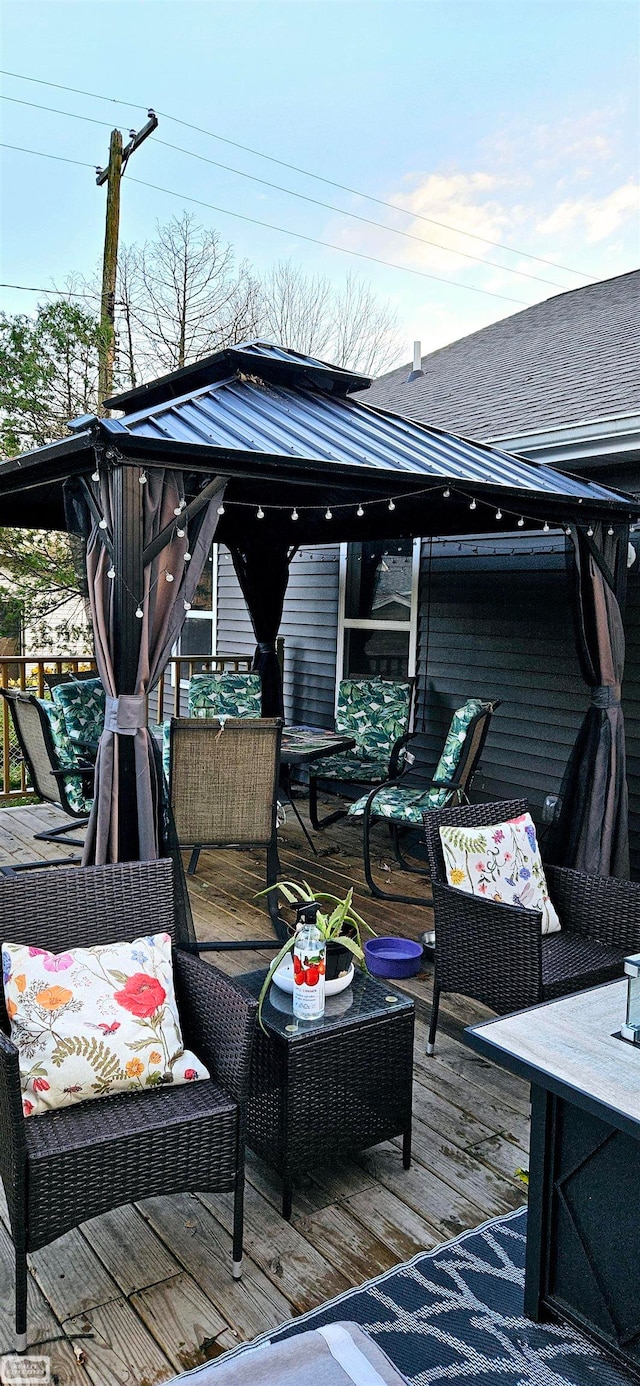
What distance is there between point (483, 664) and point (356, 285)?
15186 mm

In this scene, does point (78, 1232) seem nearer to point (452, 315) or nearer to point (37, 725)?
point (37, 725)

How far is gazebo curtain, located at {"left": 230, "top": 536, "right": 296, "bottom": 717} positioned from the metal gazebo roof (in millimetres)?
1405

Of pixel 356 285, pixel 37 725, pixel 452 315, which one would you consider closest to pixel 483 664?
pixel 37 725

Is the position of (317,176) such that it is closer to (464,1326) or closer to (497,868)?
(497,868)

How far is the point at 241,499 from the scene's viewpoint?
5383 millimetres

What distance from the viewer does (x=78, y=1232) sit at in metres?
2.30

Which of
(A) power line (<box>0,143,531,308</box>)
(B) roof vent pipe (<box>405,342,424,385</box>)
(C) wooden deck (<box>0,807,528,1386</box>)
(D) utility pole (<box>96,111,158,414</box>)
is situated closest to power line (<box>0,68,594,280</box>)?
(A) power line (<box>0,143,531,308</box>)

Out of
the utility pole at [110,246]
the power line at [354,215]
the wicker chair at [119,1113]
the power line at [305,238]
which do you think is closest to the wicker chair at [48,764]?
the wicker chair at [119,1113]

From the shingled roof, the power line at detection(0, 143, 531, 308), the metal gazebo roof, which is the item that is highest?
the power line at detection(0, 143, 531, 308)

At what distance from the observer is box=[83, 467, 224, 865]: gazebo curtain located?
3314 millimetres

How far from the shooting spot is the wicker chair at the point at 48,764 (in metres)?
5.00

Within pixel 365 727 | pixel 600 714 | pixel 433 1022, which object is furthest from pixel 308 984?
pixel 365 727

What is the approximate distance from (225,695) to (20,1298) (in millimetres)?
5257

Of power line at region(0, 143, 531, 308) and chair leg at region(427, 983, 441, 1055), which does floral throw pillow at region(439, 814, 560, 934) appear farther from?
power line at region(0, 143, 531, 308)
